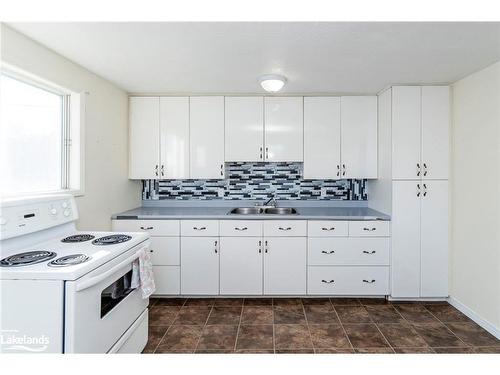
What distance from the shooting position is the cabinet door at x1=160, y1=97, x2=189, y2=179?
2979 millimetres

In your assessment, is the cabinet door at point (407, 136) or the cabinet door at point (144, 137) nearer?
the cabinet door at point (407, 136)

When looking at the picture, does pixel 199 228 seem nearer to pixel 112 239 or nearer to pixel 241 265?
pixel 241 265

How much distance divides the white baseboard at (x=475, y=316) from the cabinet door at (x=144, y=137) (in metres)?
3.22

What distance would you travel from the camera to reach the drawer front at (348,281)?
2.67 meters

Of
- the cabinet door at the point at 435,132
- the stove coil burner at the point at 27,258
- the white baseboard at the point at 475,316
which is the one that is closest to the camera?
the stove coil burner at the point at 27,258

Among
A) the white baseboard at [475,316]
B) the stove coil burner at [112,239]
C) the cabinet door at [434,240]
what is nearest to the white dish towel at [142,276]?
the stove coil burner at [112,239]

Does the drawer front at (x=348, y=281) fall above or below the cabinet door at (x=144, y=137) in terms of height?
below

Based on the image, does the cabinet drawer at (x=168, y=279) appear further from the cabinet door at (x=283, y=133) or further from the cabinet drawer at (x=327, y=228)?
the cabinet door at (x=283, y=133)

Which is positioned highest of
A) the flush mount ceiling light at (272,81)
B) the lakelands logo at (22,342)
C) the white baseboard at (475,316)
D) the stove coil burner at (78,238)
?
the flush mount ceiling light at (272,81)

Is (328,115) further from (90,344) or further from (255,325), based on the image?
(90,344)

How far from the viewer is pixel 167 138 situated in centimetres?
300

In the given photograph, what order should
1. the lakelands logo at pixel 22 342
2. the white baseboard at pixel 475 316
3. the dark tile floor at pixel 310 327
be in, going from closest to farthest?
the lakelands logo at pixel 22 342 < the dark tile floor at pixel 310 327 < the white baseboard at pixel 475 316

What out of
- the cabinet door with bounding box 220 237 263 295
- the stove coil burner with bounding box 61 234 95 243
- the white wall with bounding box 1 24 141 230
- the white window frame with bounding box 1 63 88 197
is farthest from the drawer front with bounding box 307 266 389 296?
the white window frame with bounding box 1 63 88 197

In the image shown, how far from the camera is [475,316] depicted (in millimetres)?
2305
